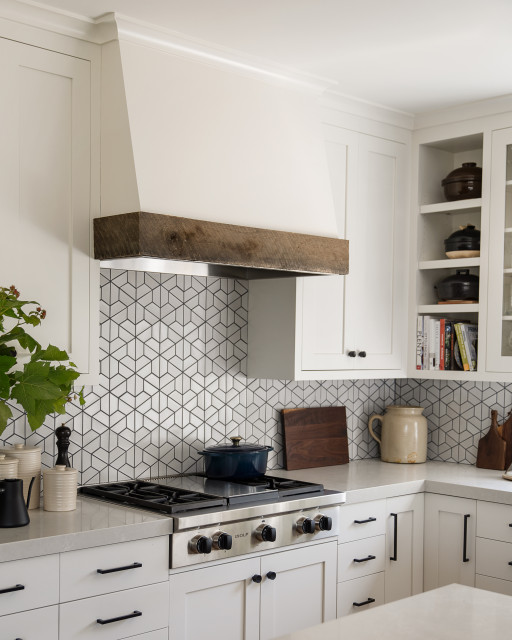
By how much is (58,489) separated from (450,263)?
220 cm

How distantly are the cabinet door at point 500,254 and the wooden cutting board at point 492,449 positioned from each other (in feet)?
1.27

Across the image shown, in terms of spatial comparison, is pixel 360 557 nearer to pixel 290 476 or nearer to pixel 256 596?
pixel 290 476

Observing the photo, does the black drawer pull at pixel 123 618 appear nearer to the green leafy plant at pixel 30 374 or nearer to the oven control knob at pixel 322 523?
the green leafy plant at pixel 30 374

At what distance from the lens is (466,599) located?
1880 millimetres

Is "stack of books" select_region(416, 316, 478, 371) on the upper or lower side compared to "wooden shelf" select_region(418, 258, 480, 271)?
lower

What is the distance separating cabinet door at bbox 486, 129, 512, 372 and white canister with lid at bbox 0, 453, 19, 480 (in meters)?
2.21

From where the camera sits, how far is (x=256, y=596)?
2900mm

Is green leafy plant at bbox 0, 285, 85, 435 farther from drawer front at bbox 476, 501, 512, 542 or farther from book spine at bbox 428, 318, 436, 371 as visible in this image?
book spine at bbox 428, 318, 436, 371

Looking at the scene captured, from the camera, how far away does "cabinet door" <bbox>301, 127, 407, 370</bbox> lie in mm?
3637

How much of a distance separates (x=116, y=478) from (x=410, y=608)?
5.63 ft

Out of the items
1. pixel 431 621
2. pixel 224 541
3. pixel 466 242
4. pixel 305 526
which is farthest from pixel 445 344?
pixel 431 621

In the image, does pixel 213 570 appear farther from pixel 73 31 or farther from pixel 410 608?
pixel 73 31

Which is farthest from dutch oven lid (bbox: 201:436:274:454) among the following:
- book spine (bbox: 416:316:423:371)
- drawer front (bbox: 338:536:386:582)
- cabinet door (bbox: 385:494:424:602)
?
book spine (bbox: 416:316:423:371)

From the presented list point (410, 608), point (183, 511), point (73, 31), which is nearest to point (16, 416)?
Answer: point (183, 511)
